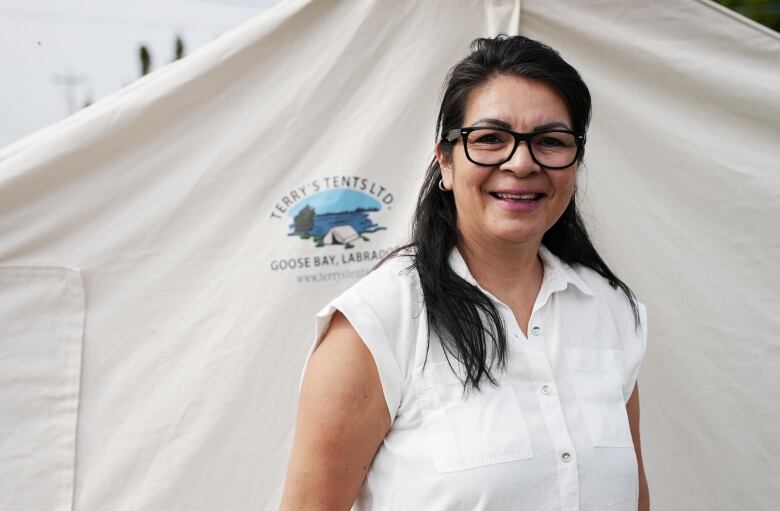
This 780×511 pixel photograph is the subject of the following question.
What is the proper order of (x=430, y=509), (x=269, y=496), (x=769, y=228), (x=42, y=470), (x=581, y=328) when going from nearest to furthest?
1. (x=430, y=509)
2. (x=581, y=328)
3. (x=42, y=470)
4. (x=269, y=496)
5. (x=769, y=228)

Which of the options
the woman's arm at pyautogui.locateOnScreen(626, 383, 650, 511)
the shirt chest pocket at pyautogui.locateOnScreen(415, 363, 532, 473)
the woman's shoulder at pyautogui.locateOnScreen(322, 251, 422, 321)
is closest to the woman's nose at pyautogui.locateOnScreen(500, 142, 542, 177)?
the woman's shoulder at pyautogui.locateOnScreen(322, 251, 422, 321)

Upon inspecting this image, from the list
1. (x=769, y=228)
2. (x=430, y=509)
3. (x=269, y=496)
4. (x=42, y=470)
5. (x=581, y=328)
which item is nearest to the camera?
(x=430, y=509)

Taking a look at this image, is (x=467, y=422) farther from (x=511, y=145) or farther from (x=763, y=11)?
(x=763, y=11)

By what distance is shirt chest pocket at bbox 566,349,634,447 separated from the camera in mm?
1280

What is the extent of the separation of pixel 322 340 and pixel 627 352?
1.92 feet

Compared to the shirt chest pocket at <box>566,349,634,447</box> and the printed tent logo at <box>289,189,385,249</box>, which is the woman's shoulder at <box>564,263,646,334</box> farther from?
the printed tent logo at <box>289,189,385,249</box>

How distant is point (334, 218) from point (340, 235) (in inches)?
1.7

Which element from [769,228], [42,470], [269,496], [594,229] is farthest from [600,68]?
[42,470]

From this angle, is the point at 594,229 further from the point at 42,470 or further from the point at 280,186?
the point at 42,470

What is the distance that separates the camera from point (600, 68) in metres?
1.96

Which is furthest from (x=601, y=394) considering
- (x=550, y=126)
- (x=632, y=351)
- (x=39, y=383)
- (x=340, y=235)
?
(x=39, y=383)

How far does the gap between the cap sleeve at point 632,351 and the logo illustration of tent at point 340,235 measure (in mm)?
707

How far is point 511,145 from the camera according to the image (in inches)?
50.8

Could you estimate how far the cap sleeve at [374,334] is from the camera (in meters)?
1.17
